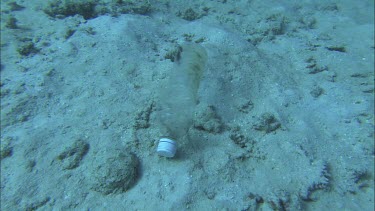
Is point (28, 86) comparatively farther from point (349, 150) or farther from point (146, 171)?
point (349, 150)

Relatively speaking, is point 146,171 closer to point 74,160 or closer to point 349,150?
point 74,160

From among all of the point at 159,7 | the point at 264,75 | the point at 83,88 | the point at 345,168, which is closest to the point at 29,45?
the point at 83,88

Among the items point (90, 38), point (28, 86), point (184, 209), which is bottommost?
point (184, 209)

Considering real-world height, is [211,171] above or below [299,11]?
below

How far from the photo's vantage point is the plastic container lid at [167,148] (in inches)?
118

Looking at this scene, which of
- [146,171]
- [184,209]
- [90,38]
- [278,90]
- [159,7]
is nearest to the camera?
[184,209]

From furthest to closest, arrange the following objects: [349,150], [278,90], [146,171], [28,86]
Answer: [278,90] → [28,86] → [349,150] → [146,171]

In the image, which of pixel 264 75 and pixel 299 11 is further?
pixel 299 11

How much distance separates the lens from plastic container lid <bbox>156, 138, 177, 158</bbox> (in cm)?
300

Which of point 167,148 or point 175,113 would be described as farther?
point 175,113

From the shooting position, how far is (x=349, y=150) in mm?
3572

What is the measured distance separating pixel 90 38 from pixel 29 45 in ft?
3.36

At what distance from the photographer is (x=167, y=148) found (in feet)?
9.84

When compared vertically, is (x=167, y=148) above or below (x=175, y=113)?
above
